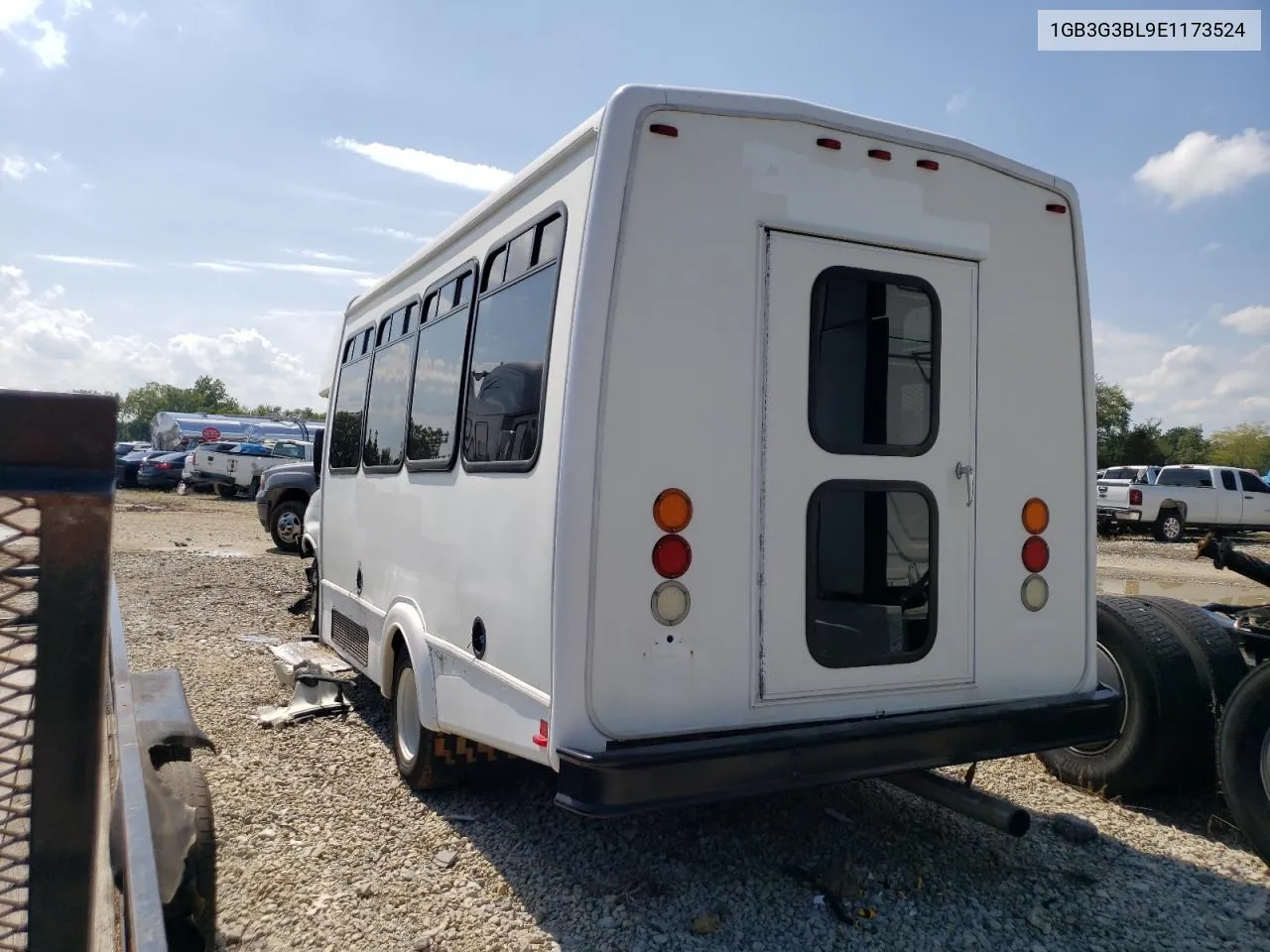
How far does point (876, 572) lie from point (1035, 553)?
28.1 inches

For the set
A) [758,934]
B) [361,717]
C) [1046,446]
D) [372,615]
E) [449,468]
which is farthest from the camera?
[361,717]

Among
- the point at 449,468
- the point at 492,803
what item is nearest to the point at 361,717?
the point at 492,803

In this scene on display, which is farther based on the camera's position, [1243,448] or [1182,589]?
[1243,448]

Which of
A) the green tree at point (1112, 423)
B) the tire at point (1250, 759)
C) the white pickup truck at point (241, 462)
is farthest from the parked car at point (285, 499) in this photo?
the green tree at point (1112, 423)

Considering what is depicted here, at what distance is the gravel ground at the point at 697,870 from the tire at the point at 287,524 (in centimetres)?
995

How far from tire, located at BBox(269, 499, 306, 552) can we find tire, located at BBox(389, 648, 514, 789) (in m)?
10.6

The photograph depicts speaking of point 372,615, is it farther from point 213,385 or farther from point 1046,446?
point 213,385

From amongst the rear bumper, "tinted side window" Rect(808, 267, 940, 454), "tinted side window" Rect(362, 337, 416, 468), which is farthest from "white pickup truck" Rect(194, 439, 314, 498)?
the rear bumper

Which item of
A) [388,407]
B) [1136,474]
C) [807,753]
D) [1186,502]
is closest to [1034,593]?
[807,753]

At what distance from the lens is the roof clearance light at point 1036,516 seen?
4293 millimetres

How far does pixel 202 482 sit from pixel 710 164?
2828cm

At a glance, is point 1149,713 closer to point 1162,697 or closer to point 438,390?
point 1162,697

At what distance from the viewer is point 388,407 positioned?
19.7ft

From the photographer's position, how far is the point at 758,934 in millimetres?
3586
